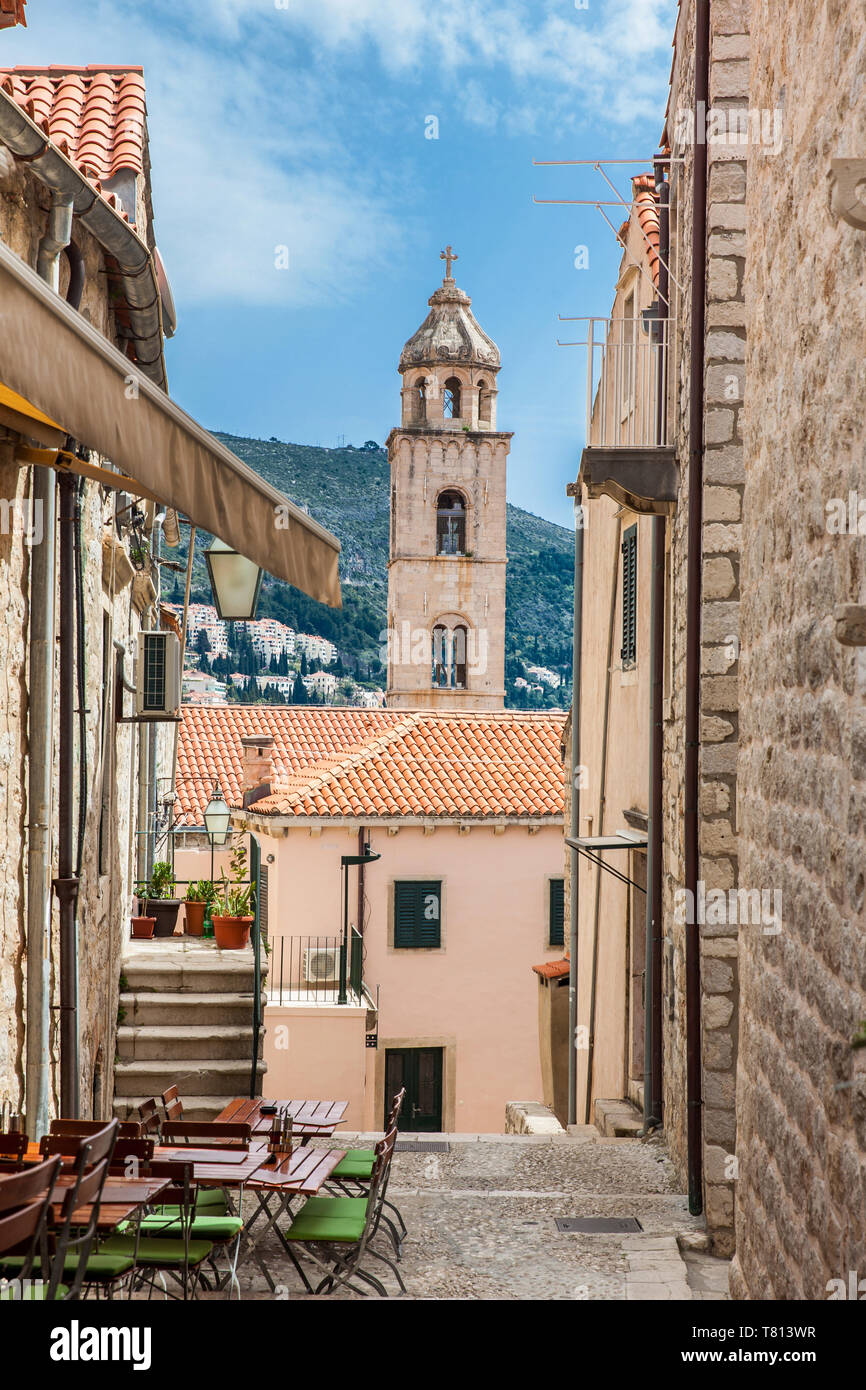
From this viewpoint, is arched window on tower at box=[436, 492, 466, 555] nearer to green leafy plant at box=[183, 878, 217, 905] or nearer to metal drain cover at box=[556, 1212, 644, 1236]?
green leafy plant at box=[183, 878, 217, 905]

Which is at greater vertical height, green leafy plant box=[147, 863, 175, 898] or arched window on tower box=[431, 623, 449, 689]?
arched window on tower box=[431, 623, 449, 689]

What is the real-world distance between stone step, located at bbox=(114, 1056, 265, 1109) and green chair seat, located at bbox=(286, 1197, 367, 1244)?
4.10 meters

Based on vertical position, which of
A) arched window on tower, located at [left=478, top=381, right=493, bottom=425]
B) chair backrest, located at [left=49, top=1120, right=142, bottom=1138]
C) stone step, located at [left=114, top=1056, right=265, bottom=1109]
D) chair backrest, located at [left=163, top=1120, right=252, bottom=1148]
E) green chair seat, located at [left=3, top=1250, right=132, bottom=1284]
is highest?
arched window on tower, located at [left=478, top=381, right=493, bottom=425]

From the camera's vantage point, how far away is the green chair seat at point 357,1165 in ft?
23.7

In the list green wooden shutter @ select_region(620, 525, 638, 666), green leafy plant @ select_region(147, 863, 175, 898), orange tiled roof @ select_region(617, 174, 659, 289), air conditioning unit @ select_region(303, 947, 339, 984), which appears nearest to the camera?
orange tiled roof @ select_region(617, 174, 659, 289)

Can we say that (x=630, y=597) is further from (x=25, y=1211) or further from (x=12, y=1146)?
(x=25, y=1211)

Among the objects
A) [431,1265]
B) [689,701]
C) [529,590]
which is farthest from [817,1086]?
[529,590]

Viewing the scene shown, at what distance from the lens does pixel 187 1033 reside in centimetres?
1116

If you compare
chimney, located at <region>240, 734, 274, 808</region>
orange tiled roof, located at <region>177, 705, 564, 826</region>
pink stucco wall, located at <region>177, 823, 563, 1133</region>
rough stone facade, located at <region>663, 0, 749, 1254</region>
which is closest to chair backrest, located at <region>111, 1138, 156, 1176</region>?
rough stone facade, located at <region>663, 0, 749, 1254</region>

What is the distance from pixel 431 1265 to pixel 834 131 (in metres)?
5.56

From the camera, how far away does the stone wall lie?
3436 mm

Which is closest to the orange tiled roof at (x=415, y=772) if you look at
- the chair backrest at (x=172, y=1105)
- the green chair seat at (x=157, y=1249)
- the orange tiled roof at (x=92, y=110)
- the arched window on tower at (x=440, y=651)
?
the orange tiled roof at (x=92, y=110)

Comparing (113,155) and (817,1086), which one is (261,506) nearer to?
(817,1086)

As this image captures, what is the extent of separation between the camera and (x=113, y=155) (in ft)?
29.6
